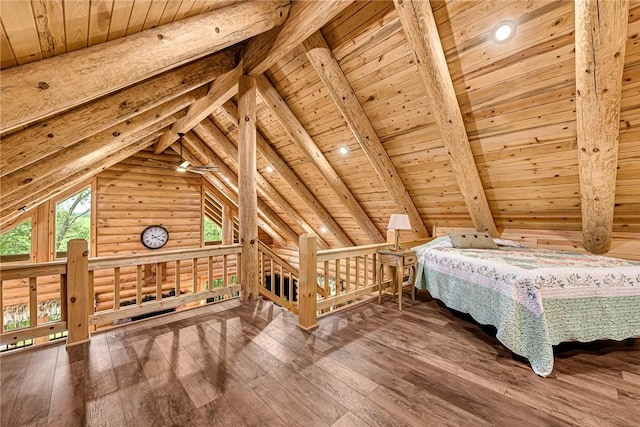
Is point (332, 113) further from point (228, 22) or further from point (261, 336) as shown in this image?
point (261, 336)

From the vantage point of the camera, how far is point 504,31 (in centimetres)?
213

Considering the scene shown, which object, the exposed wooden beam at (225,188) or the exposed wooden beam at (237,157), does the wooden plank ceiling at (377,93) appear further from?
the exposed wooden beam at (225,188)

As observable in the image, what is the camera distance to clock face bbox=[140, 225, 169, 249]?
237 inches

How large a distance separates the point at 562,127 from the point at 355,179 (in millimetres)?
2592

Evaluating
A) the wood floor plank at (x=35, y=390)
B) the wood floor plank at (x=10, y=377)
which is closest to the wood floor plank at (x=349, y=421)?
the wood floor plank at (x=35, y=390)

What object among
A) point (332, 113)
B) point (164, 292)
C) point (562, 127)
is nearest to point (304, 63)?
point (332, 113)

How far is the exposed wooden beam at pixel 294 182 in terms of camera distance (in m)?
4.49

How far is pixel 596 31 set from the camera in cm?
183

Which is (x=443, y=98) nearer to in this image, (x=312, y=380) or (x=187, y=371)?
(x=312, y=380)

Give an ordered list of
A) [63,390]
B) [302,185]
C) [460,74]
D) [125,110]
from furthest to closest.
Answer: [302,185]
[460,74]
[125,110]
[63,390]

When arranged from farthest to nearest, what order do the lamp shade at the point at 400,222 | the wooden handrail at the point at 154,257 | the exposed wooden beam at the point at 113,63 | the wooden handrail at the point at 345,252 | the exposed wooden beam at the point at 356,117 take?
the lamp shade at the point at 400,222 → the exposed wooden beam at the point at 356,117 → the wooden handrail at the point at 345,252 → the wooden handrail at the point at 154,257 → the exposed wooden beam at the point at 113,63

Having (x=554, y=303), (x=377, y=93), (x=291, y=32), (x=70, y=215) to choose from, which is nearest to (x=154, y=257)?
(x=291, y=32)

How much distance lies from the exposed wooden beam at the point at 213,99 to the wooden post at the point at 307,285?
2.25 metres

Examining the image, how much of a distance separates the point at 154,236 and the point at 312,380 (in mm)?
5867
